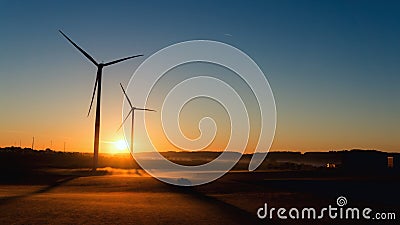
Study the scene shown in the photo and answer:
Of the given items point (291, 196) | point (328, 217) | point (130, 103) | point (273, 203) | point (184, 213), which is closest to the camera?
point (328, 217)

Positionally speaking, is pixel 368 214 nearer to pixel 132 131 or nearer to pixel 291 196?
pixel 291 196

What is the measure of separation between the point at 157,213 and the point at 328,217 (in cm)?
813

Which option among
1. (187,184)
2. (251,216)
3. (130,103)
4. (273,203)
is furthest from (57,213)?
(130,103)

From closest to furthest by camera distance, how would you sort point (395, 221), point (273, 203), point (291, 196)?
point (395, 221) < point (273, 203) < point (291, 196)

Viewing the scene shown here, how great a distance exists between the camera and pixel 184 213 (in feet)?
80.4

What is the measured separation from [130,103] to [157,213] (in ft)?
216

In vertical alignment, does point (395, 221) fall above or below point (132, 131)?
below

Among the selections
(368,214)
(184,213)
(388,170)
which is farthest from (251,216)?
→ (388,170)

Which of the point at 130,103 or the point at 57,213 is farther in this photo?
the point at 130,103

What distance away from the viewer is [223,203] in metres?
30.0

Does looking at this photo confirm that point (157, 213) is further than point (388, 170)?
No

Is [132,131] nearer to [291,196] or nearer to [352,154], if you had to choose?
[352,154]

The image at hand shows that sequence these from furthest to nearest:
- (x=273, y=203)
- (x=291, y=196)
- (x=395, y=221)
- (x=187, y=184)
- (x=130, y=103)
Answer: (x=130, y=103), (x=187, y=184), (x=291, y=196), (x=273, y=203), (x=395, y=221)

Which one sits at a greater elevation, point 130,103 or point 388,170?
point 130,103
